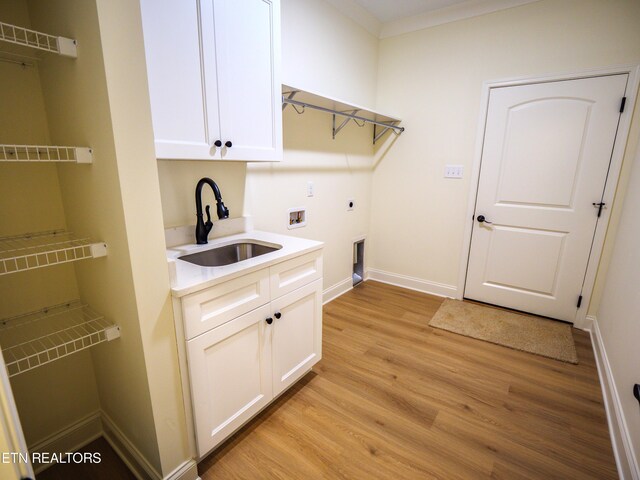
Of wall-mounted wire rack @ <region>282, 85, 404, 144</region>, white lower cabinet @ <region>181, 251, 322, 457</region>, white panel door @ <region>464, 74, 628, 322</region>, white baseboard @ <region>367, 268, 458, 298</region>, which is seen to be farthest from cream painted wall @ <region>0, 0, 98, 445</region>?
white panel door @ <region>464, 74, 628, 322</region>

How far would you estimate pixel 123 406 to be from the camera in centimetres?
138

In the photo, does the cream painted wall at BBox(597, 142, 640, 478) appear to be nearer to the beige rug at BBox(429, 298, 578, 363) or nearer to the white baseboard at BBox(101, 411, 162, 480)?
the beige rug at BBox(429, 298, 578, 363)

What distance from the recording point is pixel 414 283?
11.2 ft

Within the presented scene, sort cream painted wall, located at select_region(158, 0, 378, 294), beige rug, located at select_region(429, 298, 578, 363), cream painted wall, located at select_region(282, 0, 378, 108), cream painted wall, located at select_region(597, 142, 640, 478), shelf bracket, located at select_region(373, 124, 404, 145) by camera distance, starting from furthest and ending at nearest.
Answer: shelf bracket, located at select_region(373, 124, 404, 145), beige rug, located at select_region(429, 298, 578, 363), cream painted wall, located at select_region(282, 0, 378, 108), cream painted wall, located at select_region(158, 0, 378, 294), cream painted wall, located at select_region(597, 142, 640, 478)

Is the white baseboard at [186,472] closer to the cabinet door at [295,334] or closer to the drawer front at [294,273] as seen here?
the cabinet door at [295,334]

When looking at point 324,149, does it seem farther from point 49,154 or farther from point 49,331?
point 49,331

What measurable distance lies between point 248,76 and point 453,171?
2.17 m

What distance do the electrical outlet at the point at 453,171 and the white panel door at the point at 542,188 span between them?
181 mm

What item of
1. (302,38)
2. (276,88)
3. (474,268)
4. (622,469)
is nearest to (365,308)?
(474,268)

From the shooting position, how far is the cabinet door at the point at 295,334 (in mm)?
1653

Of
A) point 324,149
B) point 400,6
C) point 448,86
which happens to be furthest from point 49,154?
point 448,86

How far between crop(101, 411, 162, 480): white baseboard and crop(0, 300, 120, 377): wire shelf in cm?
45

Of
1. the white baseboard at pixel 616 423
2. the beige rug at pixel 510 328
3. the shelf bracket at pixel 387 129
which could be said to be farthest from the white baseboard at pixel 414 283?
the shelf bracket at pixel 387 129

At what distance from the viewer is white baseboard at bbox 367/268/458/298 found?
127 inches
